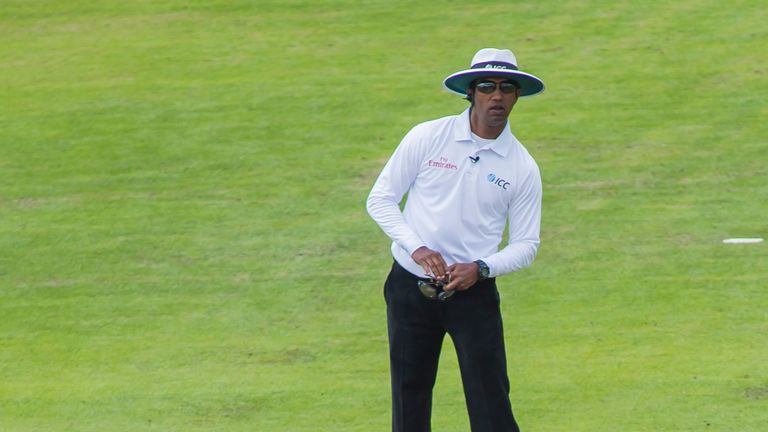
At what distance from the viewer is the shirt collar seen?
18.7 ft

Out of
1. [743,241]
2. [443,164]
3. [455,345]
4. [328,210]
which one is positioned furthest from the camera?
[328,210]

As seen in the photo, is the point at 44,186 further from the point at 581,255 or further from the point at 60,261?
the point at 581,255

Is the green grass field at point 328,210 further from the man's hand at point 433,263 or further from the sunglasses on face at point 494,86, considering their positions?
the sunglasses on face at point 494,86

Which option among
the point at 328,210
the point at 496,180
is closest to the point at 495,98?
the point at 496,180

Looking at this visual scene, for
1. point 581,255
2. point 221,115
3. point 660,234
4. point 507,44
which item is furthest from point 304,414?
point 507,44

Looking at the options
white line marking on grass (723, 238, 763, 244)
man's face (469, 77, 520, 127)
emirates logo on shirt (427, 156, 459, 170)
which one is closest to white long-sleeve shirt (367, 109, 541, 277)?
emirates logo on shirt (427, 156, 459, 170)

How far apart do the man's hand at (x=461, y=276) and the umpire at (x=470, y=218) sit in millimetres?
51

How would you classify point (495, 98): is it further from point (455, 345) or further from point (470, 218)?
point (455, 345)

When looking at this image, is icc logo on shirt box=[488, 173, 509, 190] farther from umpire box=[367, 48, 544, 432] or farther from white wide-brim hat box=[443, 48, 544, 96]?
white wide-brim hat box=[443, 48, 544, 96]

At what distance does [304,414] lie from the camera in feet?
24.7

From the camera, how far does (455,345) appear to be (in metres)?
5.83

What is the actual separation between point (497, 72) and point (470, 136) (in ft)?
1.06

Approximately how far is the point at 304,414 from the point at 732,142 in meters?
6.13

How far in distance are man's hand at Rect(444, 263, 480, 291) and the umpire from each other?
51 mm
